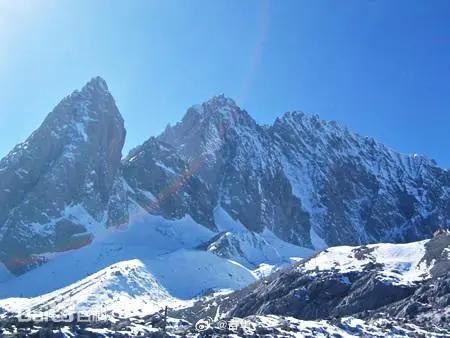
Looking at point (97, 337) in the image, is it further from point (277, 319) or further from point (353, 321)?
point (353, 321)

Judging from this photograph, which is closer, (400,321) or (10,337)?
(10,337)

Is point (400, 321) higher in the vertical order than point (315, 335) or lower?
higher

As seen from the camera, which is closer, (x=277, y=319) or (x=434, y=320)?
(x=277, y=319)

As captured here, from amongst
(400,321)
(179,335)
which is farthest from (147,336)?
(400,321)

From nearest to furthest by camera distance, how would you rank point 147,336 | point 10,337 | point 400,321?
point 10,337 < point 147,336 < point 400,321

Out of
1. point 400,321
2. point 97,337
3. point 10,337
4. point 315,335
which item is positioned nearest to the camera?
point 10,337

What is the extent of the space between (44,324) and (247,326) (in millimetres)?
44786

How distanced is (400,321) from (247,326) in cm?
5190

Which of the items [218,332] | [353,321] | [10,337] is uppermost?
[353,321]

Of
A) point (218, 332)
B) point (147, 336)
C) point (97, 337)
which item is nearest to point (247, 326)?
point (218, 332)

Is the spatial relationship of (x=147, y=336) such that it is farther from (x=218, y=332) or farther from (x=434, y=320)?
(x=434, y=320)

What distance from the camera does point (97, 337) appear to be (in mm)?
136625

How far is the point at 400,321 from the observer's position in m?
191

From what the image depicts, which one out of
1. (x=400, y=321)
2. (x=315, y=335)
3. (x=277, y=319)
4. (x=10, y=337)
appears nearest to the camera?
(x=10, y=337)
